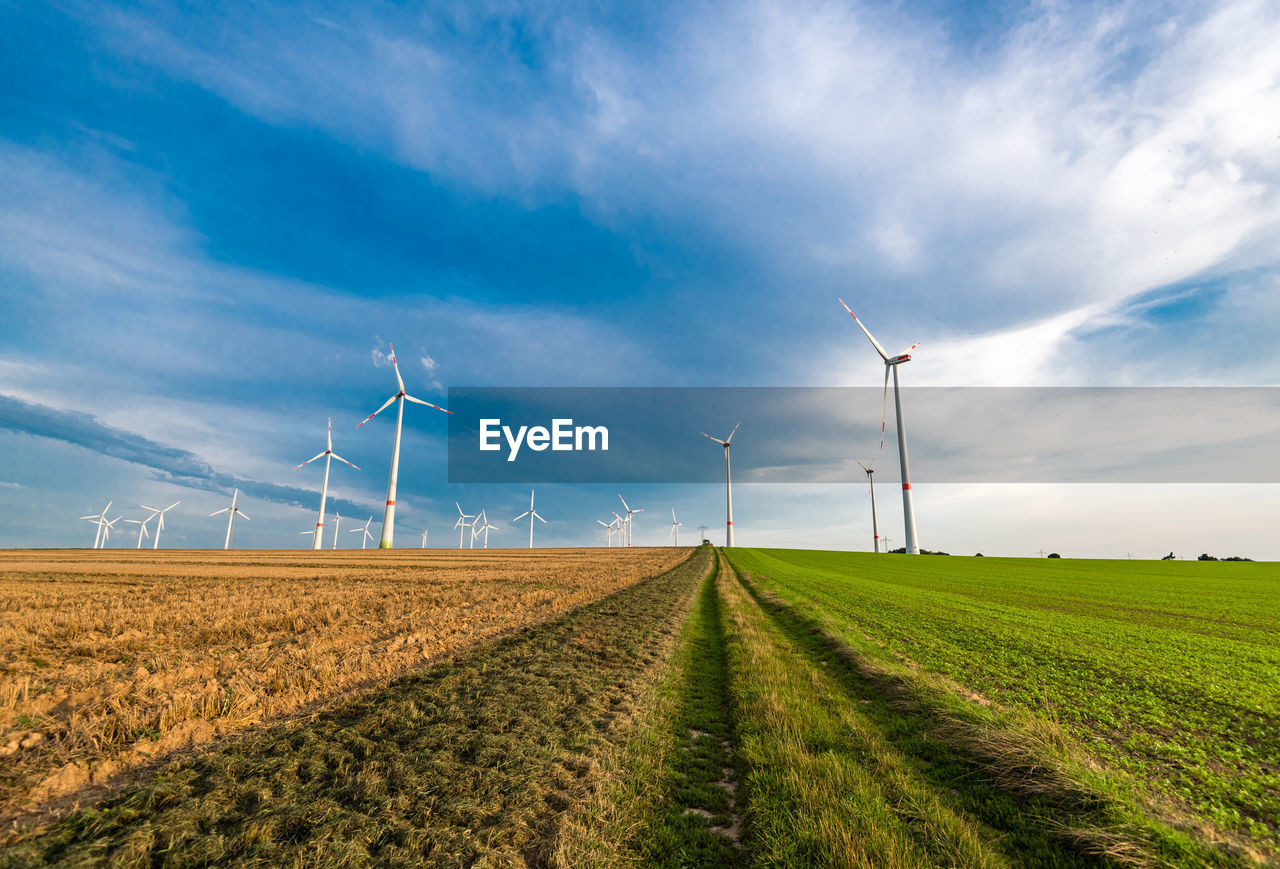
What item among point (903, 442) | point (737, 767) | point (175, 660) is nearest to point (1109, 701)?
point (737, 767)

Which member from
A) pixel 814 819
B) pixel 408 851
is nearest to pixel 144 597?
pixel 408 851

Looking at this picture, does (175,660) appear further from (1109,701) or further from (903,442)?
(903,442)

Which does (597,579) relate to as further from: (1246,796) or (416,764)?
(1246,796)

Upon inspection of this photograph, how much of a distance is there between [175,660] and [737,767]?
48.9ft

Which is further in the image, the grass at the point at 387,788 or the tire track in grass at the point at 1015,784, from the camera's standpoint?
the grass at the point at 387,788

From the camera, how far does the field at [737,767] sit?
19.3ft

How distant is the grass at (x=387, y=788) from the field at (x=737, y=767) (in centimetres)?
4

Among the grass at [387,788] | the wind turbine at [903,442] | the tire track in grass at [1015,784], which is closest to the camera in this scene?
the tire track in grass at [1015,784]

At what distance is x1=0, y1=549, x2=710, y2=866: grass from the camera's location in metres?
5.79

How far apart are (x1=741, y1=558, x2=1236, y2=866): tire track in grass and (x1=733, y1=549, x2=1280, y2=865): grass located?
3 cm

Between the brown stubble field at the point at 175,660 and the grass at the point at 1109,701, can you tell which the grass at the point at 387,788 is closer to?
the brown stubble field at the point at 175,660

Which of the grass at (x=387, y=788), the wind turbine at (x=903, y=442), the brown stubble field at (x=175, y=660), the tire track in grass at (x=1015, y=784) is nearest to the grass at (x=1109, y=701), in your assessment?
the tire track in grass at (x=1015, y=784)

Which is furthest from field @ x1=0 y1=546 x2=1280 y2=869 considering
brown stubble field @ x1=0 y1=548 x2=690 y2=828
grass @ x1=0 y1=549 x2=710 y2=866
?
brown stubble field @ x1=0 y1=548 x2=690 y2=828

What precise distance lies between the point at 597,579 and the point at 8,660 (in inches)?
1271
